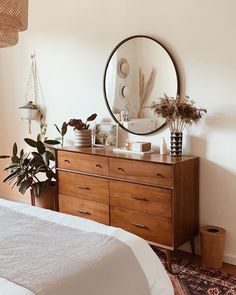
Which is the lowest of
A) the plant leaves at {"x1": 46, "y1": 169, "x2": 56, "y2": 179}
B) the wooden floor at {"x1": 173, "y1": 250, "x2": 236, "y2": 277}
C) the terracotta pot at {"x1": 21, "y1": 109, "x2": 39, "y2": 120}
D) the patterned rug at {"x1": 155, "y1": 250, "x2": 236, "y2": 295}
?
the patterned rug at {"x1": 155, "y1": 250, "x2": 236, "y2": 295}

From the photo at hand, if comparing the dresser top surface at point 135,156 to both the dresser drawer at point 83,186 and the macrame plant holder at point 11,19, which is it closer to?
the dresser drawer at point 83,186

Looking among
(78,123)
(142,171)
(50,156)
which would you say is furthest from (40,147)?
(142,171)

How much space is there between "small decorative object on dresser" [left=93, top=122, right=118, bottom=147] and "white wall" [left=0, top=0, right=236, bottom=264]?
0.38ft

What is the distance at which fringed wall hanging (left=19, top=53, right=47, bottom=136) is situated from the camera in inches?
167

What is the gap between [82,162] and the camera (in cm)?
338

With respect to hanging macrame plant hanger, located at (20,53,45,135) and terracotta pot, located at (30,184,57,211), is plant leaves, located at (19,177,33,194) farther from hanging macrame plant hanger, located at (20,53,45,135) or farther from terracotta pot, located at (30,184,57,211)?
hanging macrame plant hanger, located at (20,53,45,135)

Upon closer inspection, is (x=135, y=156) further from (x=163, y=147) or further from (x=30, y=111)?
(x=30, y=111)

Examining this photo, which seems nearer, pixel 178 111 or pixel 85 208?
pixel 178 111

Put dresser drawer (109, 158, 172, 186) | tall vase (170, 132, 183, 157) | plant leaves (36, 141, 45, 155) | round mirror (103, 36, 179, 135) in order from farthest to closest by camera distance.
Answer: plant leaves (36, 141, 45, 155)
round mirror (103, 36, 179, 135)
tall vase (170, 132, 183, 157)
dresser drawer (109, 158, 172, 186)

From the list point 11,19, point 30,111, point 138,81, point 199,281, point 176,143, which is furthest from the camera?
point 30,111

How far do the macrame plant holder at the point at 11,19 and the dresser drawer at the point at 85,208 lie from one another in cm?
179

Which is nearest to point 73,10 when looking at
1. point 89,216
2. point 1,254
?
point 89,216

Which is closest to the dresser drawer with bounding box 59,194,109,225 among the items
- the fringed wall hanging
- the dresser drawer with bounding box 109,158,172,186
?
the dresser drawer with bounding box 109,158,172,186

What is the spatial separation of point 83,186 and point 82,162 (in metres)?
0.22
